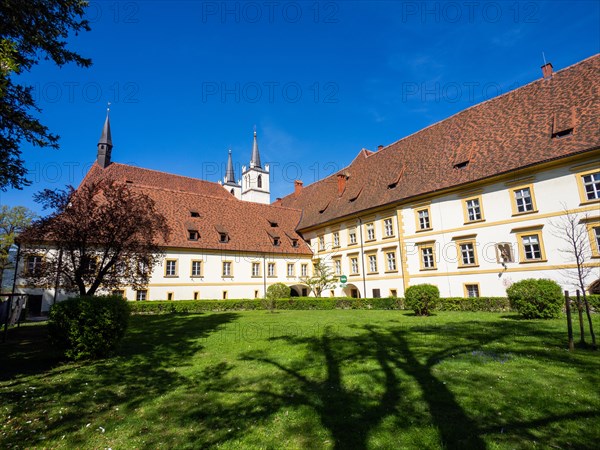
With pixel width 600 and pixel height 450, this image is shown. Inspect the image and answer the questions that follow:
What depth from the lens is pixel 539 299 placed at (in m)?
13.3

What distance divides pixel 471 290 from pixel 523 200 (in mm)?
6885

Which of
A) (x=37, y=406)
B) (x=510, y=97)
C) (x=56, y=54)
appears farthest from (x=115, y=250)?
(x=510, y=97)

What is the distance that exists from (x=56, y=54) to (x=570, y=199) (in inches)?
1016

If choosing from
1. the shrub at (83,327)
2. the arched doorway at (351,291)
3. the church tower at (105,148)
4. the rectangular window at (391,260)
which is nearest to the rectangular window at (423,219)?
the rectangular window at (391,260)

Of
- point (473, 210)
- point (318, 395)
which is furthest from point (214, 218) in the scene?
point (318, 395)

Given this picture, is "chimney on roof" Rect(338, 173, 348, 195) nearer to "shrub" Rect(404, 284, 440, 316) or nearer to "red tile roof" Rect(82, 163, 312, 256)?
"red tile roof" Rect(82, 163, 312, 256)

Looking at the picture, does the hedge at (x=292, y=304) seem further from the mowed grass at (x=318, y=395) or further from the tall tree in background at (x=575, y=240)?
the mowed grass at (x=318, y=395)

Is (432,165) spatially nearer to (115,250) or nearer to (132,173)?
(115,250)

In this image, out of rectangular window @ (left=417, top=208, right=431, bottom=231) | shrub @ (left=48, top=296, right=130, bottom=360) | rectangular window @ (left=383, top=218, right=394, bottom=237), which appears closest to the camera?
shrub @ (left=48, top=296, right=130, bottom=360)

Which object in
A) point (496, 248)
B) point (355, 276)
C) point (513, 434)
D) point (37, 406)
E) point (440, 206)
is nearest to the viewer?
point (513, 434)

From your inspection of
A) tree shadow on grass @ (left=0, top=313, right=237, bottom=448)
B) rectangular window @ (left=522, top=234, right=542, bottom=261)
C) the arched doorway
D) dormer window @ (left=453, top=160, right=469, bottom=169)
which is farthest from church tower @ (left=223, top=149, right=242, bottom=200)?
tree shadow on grass @ (left=0, top=313, right=237, bottom=448)

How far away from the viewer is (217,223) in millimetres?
34031

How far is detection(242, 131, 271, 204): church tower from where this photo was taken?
80.1 m

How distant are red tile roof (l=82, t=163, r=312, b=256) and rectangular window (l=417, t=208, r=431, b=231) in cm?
1487
